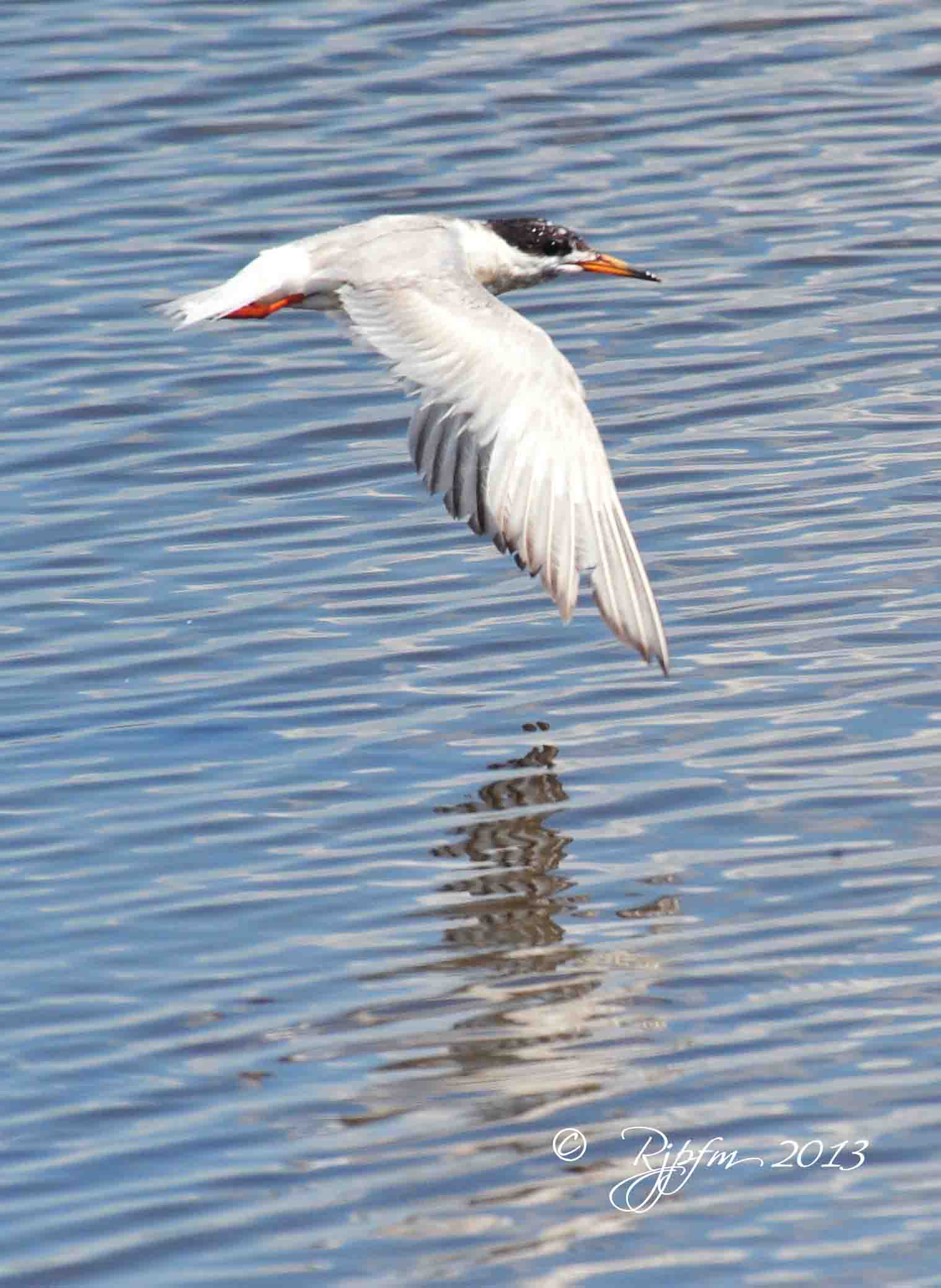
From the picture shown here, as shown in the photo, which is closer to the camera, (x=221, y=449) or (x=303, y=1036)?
(x=303, y=1036)

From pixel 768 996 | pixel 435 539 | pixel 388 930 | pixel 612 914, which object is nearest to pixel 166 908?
pixel 388 930

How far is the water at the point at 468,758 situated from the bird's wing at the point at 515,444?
1.15 ft

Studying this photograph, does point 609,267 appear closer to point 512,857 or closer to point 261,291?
point 261,291

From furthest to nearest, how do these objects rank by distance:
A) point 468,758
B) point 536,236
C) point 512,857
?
1. point 536,236
2. point 468,758
3. point 512,857

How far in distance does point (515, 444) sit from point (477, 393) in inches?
6.9

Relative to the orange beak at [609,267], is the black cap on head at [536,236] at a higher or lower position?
higher

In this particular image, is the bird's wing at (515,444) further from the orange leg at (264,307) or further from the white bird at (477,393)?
the orange leg at (264,307)

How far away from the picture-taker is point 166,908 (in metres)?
5.36

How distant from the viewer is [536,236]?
25.9 feet

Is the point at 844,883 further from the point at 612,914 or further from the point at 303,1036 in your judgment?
the point at 303,1036

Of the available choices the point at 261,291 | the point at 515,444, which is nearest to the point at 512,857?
the point at 515,444

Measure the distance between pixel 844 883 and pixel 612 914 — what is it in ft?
1.55

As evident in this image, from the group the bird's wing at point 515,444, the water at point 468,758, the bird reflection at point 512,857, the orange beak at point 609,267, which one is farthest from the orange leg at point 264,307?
the bird reflection at point 512,857

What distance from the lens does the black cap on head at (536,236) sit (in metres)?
7.87
